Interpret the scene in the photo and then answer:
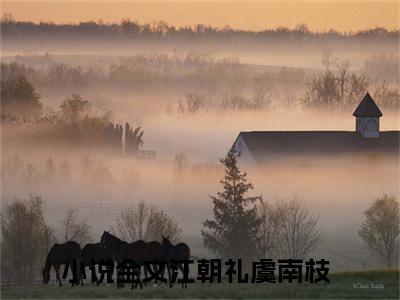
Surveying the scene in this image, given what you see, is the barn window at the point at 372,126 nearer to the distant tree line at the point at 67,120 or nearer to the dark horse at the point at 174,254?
Answer: the distant tree line at the point at 67,120

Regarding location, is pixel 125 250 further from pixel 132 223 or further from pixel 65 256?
pixel 132 223

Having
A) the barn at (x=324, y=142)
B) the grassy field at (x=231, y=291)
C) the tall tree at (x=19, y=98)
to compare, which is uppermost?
the tall tree at (x=19, y=98)

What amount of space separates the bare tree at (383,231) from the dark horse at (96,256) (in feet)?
84.7

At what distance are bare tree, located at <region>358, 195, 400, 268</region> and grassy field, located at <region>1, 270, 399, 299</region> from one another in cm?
2506

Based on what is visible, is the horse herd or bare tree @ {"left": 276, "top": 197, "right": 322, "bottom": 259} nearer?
the horse herd

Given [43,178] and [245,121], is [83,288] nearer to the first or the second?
[43,178]

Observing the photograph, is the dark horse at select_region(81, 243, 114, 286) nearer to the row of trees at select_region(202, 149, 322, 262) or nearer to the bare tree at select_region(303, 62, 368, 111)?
the row of trees at select_region(202, 149, 322, 262)

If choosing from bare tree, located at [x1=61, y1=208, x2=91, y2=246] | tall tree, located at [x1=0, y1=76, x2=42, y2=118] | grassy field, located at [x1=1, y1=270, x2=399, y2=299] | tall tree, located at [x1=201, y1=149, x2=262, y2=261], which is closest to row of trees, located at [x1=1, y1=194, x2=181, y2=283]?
bare tree, located at [x1=61, y1=208, x2=91, y2=246]

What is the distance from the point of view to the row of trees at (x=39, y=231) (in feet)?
151

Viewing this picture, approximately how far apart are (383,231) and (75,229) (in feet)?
49.1

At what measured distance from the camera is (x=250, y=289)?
97.3ft

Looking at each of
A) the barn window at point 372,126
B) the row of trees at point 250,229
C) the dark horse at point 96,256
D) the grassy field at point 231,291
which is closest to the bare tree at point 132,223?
the row of trees at point 250,229

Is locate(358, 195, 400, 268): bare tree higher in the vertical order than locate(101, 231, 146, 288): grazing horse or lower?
higher

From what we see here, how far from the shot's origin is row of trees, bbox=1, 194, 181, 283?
45938 millimetres
